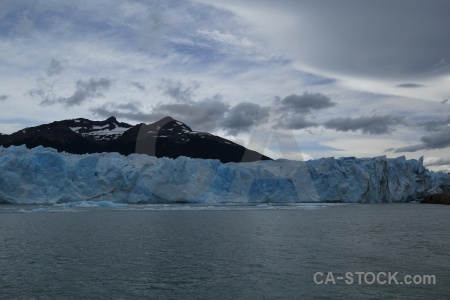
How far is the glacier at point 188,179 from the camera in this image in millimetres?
37125

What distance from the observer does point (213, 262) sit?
11.7 m

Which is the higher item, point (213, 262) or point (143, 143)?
point (143, 143)

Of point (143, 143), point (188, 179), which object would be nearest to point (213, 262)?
point (188, 179)

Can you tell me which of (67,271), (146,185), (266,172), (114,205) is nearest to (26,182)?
(114,205)

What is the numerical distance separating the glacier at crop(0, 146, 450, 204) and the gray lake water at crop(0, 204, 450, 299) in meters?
18.3

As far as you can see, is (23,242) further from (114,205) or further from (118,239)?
(114,205)

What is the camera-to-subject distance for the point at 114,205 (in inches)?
1468

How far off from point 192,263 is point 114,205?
27228mm

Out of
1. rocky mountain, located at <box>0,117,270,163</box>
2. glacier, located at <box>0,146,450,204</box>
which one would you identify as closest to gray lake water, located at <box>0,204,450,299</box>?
glacier, located at <box>0,146,450,204</box>

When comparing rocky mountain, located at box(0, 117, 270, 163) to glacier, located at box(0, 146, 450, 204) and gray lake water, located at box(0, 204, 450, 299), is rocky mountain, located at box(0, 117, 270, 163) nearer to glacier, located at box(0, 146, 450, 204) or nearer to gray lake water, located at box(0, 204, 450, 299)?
glacier, located at box(0, 146, 450, 204)

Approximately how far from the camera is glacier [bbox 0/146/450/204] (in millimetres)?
37125

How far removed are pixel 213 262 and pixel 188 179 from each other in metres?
29.7

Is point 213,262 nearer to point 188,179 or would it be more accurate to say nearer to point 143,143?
point 188,179

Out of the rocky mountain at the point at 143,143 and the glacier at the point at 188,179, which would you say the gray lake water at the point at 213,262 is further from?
the rocky mountain at the point at 143,143
